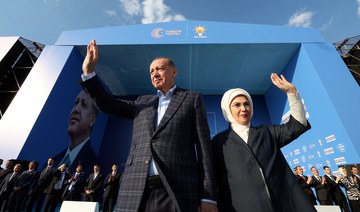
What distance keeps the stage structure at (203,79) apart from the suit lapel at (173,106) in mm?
5357

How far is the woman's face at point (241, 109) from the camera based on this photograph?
145 centimetres

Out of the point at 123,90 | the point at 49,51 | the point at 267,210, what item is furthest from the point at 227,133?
the point at 123,90

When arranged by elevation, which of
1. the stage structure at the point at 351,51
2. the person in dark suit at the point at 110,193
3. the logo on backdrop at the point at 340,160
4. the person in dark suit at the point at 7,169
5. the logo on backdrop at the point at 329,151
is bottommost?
the person in dark suit at the point at 110,193

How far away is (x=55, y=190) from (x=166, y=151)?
18.3ft

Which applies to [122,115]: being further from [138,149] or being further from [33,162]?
[33,162]

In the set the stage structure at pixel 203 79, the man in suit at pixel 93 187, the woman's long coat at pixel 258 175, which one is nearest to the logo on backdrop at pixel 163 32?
the stage structure at pixel 203 79

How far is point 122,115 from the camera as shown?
1433 millimetres

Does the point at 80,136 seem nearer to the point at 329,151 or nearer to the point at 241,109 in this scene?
the point at 241,109

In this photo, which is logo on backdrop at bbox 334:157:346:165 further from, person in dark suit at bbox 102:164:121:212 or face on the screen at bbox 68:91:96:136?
face on the screen at bbox 68:91:96:136

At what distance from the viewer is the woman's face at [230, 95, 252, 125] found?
57.1 inches

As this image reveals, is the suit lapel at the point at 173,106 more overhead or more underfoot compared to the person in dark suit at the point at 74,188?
more overhead

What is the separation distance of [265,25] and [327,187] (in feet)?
19.7

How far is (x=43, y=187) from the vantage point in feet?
15.8

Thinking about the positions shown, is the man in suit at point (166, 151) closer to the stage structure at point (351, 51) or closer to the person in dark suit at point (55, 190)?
the person in dark suit at point (55, 190)
